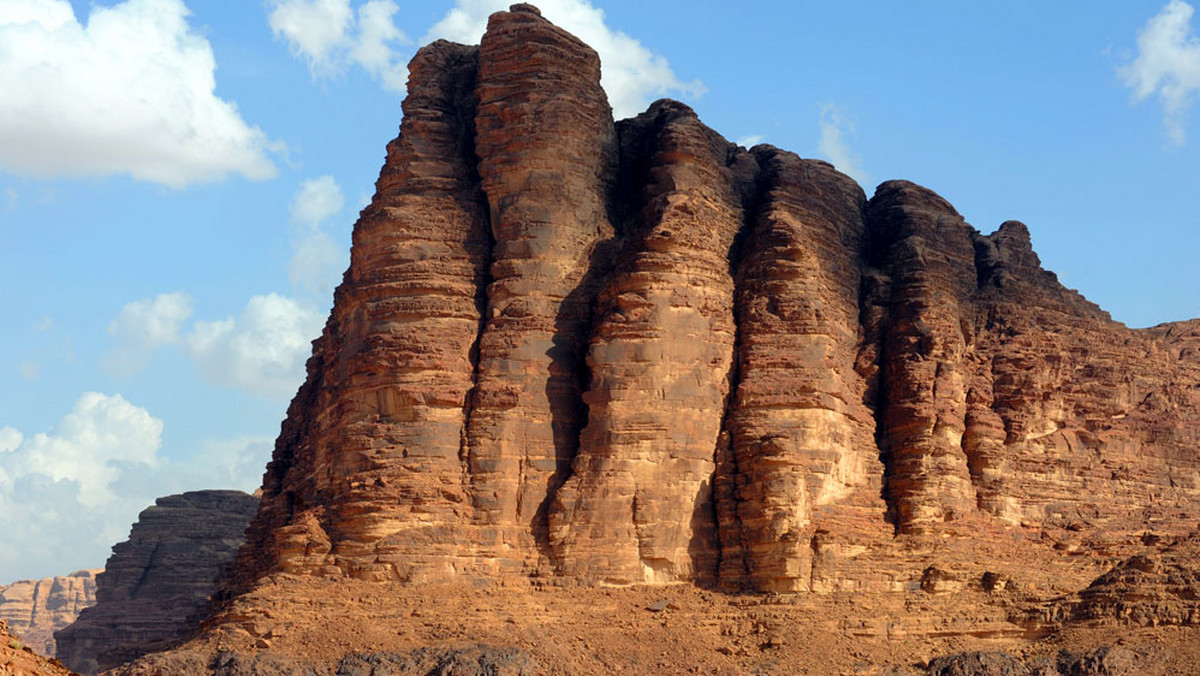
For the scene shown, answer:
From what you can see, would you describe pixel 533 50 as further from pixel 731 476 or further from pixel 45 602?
pixel 45 602

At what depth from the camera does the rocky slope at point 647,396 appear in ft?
173

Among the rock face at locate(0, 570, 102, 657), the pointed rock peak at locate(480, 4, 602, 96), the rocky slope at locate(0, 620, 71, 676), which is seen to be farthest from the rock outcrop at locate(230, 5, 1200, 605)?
the rock face at locate(0, 570, 102, 657)

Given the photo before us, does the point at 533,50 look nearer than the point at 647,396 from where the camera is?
No

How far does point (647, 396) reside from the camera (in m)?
54.3

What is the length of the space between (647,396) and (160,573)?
138 feet

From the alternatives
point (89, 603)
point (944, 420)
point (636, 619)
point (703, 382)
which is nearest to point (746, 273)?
point (703, 382)

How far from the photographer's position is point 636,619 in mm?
51250

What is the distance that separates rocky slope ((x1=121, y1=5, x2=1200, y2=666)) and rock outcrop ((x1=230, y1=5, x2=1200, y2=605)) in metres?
0.10

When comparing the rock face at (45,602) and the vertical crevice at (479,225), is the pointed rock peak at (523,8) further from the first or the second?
the rock face at (45,602)

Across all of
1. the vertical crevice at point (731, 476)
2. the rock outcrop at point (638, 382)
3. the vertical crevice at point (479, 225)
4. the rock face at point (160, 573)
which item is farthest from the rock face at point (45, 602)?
the vertical crevice at point (731, 476)

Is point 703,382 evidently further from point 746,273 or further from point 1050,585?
point 1050,585

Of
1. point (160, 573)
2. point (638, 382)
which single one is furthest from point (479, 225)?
point (160, 573)

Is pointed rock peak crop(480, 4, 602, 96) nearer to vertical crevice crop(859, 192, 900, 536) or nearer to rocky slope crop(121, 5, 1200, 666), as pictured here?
rocky slope crop(121, 5, 1200, 666)

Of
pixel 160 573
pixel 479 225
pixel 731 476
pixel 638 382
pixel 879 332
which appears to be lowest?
pixel 731 476
